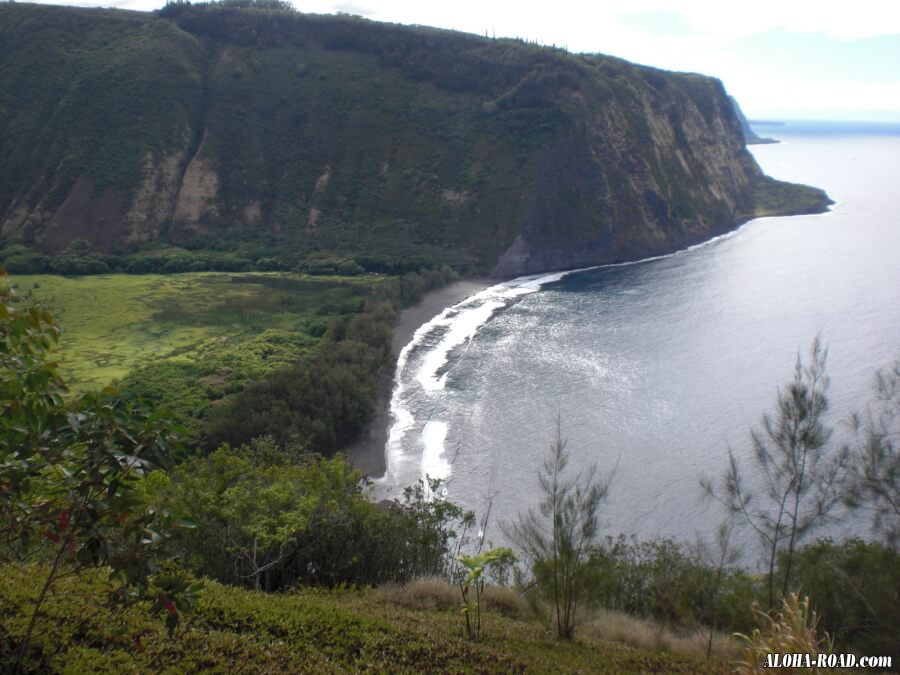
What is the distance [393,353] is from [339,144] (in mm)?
60999

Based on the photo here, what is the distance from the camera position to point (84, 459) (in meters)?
7.41

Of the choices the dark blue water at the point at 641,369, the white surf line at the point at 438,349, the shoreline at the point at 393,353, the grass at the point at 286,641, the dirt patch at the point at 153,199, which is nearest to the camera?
the grass at the point at 286,641

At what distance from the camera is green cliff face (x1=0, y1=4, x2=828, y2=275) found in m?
96.9

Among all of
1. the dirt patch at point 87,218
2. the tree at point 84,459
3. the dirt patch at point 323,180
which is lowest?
the tree at point 84,459

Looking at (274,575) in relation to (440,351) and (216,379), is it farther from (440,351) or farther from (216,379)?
(440,351)

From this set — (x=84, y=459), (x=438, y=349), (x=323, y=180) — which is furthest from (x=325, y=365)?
(x=323, y=180)

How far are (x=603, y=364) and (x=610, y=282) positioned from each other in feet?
102

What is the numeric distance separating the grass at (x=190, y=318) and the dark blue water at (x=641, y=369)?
1099cm

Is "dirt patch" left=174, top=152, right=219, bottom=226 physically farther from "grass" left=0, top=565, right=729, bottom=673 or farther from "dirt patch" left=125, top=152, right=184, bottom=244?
"grass" left=0, top=565, right=729, bottom=673

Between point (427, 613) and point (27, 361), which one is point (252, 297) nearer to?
point (427, 613)

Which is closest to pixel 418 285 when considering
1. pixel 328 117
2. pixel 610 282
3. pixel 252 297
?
pixel 252 297

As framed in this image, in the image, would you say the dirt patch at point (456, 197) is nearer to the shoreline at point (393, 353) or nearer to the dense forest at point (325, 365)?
the dense forest at point (325, 365)

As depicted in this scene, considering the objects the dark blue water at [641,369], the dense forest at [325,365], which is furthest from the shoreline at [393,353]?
the dense forest at [325,365]

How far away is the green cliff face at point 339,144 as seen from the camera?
9688cm
